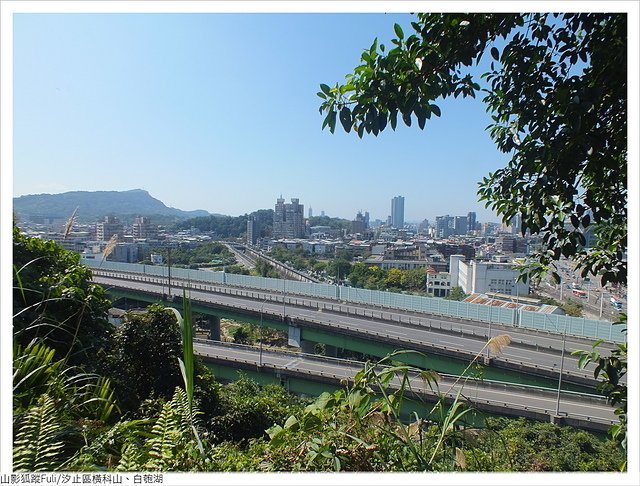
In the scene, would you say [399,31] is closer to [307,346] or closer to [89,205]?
[89,205]

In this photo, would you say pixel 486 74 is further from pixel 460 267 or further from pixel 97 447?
pixel 460 267

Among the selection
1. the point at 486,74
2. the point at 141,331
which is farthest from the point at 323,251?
the point at 486,74

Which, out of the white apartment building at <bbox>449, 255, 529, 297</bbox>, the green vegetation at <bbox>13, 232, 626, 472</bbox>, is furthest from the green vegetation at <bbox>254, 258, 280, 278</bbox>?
the green vegetation at <bbox>13, 232, 626, 472</bbox>

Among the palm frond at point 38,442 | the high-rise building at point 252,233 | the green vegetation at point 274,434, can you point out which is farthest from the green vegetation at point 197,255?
the palm frond at point 38,442

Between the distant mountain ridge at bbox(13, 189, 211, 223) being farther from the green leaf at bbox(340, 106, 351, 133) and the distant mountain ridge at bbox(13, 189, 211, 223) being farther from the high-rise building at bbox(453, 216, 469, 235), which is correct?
the high-rise building at bbox(453, 216, 469, 235)

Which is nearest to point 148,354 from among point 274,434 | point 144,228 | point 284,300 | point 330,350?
point 274,434

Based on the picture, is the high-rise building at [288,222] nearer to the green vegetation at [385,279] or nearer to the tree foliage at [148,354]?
the tree foliage at [148,354]
